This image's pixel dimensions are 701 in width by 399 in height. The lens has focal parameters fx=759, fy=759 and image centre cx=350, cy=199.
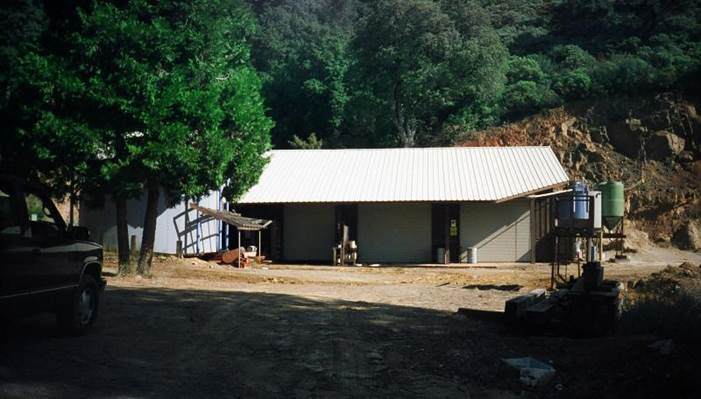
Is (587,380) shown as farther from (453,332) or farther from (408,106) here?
(408,106)

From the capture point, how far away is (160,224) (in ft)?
98.5

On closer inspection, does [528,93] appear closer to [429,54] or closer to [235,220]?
[429,54]

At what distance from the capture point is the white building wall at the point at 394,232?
106 ft

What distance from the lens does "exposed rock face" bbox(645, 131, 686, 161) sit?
42.1 m

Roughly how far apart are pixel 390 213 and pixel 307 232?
3.75 m

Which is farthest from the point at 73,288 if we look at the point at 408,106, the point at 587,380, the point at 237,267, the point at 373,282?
the point at 408,106

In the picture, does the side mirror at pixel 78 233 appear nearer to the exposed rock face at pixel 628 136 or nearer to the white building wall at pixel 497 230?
the white building wall at pixel 497 230

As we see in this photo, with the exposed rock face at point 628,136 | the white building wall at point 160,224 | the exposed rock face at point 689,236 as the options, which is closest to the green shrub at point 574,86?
the exposed rock face at point 628,136

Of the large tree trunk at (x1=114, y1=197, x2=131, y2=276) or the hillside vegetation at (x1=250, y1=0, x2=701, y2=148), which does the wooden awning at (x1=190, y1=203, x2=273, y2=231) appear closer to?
the large tree trunk at (x1=114, y1=197, x2=131, y2=276)

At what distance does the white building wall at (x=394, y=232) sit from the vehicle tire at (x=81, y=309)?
21.8 m

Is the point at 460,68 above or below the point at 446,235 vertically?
above

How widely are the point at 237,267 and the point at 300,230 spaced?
5.23 metres

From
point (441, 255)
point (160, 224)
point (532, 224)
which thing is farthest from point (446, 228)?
point (160, 224)

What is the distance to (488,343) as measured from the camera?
1057 cm
